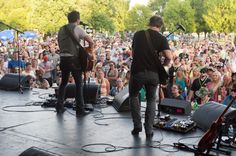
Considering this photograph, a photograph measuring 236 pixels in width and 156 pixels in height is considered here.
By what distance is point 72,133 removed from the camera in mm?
4777

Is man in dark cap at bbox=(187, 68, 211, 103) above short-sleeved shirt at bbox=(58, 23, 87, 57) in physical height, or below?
below

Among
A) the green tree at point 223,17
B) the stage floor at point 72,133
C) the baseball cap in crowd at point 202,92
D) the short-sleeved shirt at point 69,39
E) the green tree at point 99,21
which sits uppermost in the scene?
the green tree at point 223,17

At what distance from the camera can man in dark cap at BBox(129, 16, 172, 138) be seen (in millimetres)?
4445

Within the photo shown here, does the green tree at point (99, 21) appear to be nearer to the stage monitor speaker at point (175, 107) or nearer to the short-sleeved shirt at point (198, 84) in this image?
the short-sleeved shirt at point (198, 84)

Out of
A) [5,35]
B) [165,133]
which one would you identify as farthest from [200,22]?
[165,133]

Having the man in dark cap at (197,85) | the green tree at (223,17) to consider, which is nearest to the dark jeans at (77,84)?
the man in dark cap at (197,85)

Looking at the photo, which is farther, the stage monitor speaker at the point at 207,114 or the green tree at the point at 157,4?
the green tree at the point at 157,4

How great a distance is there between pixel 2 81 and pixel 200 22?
107 ft

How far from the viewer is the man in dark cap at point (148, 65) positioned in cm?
445

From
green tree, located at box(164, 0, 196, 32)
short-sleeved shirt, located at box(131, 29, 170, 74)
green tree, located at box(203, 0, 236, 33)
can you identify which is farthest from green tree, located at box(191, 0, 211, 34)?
short-sleeved shirt, located at box(131, 29, 170, 74)

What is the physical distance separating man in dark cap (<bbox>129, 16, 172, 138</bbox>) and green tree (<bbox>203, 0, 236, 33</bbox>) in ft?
88.3

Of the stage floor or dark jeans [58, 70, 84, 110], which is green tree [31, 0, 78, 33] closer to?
the stage floor

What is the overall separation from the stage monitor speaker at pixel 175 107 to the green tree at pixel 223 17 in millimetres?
25492

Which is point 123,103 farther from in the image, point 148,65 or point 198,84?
point 198,84
